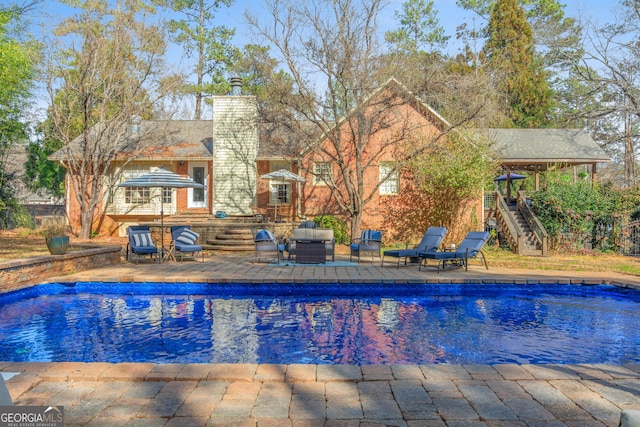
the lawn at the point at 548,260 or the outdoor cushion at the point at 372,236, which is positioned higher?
the outdoor cushion at the point at 372,236

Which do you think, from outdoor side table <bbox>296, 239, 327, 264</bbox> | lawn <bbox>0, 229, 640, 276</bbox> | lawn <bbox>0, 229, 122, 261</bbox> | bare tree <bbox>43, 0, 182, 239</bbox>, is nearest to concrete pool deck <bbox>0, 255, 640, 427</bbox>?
outdoor side table <bbox>296, 239, 327, 264</bbox>

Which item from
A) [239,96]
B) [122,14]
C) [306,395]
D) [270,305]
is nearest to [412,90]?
[239,96]

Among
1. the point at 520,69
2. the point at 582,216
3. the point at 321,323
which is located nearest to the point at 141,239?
the point at 321,323

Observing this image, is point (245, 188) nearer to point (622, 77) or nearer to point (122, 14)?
point (122, 14)

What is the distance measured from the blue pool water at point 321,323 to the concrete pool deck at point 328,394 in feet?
4.04

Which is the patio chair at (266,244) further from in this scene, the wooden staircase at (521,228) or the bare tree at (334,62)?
the wooden staircase at (521,228)

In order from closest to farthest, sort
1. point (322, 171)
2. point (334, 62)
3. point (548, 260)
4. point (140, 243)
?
1. point (140, 243)
2. point (548, 260)
3. point (334, 62)
4. point (322, 171)

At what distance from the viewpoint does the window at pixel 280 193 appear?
2030cm

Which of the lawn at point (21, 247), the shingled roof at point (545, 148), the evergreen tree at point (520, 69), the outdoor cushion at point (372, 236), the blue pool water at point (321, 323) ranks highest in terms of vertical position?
the evergreen tree at point (520, 69)

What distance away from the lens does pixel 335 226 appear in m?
17.8

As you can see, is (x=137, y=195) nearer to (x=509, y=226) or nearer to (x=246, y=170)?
(x=246, y=170)

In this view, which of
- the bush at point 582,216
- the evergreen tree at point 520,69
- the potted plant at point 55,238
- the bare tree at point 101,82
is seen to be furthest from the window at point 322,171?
the evergreen tree at point 520,69

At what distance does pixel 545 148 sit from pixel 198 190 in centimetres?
1642

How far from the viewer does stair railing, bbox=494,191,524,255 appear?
16156 millimetres
